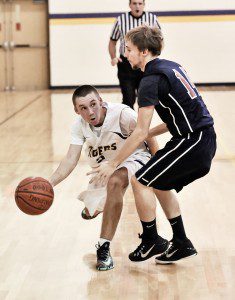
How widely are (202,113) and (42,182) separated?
39.5 inches

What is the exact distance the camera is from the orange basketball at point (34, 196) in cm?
412

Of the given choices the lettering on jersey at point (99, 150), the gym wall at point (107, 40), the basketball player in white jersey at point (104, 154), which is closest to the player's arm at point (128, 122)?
the basketball player in white jersey at point (104, 154)

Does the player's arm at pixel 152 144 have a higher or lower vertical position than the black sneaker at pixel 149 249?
higher

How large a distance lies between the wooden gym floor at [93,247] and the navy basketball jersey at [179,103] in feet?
2.72

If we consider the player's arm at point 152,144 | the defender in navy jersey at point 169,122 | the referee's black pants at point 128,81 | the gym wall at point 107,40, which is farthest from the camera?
the gym wall at point 107,40

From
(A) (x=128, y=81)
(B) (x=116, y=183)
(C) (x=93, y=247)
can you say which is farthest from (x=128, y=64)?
(B) (x=116, y=183)

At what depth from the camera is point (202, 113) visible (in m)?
4.04

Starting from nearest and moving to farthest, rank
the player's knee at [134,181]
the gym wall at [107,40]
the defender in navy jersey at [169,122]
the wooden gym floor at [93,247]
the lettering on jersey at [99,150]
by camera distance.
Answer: the wooden gym floor at [93,247], the defender in navy jersey at [169,122], the player's knee at [134,181], the lettering on jersey at [99,150], the gym wall at [107,40]

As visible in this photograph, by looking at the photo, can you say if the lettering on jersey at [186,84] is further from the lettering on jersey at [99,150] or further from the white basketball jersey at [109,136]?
the lettering on jersey at [99,150]

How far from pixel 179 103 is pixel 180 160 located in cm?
32

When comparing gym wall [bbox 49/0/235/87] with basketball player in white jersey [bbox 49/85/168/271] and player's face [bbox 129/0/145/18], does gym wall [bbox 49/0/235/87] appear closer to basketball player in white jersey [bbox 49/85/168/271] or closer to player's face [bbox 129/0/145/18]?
player's face [bbox 129/0/145/18]

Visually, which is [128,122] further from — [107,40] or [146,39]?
[107,40]

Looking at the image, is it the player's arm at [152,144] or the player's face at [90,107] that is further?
the player's arm at [152,144]

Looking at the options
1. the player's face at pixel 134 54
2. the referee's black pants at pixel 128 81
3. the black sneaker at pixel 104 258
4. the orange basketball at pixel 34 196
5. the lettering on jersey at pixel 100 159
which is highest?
the player's face at pixel 134 54
